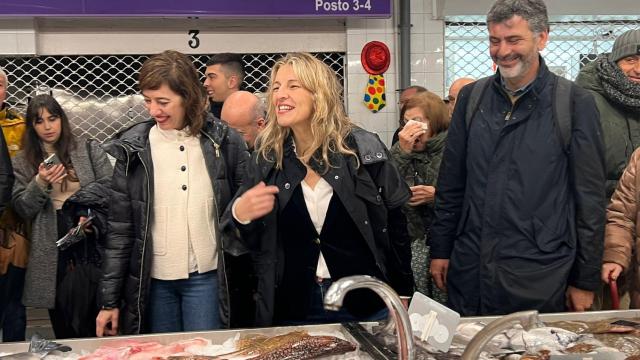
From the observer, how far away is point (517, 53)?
2.57m

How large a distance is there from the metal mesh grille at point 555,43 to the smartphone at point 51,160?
367 centimetres

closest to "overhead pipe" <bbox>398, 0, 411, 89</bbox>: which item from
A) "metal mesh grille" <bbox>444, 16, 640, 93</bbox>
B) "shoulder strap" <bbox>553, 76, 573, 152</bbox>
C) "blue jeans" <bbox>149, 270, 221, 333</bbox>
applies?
"metal mesh grille" <bbox>444, 16, 640, 93</bbox>

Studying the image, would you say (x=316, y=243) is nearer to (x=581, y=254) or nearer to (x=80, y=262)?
(x=581, y=254)

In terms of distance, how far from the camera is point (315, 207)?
2.46 meters

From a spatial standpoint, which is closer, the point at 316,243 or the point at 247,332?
the point at 247,332

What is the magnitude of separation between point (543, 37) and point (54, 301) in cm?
293

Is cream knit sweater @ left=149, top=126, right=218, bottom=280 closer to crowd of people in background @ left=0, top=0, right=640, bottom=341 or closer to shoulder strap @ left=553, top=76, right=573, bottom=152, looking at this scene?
crowd of people in background @ left=0, top=0, right=640, bottom=341

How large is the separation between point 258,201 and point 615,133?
183cm

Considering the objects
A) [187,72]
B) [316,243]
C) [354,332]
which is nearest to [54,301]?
[187,72]

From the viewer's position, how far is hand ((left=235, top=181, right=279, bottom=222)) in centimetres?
225

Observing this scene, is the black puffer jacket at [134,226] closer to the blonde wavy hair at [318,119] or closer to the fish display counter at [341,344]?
the blonde wavy hair at [318,119]

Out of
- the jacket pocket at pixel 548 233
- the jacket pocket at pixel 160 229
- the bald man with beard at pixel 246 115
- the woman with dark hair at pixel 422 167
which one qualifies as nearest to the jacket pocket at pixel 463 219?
the jacket pocket at pixel 548 233

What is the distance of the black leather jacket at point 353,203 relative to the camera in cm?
245

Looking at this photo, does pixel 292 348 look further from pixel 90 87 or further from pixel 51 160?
pixel 90 87
